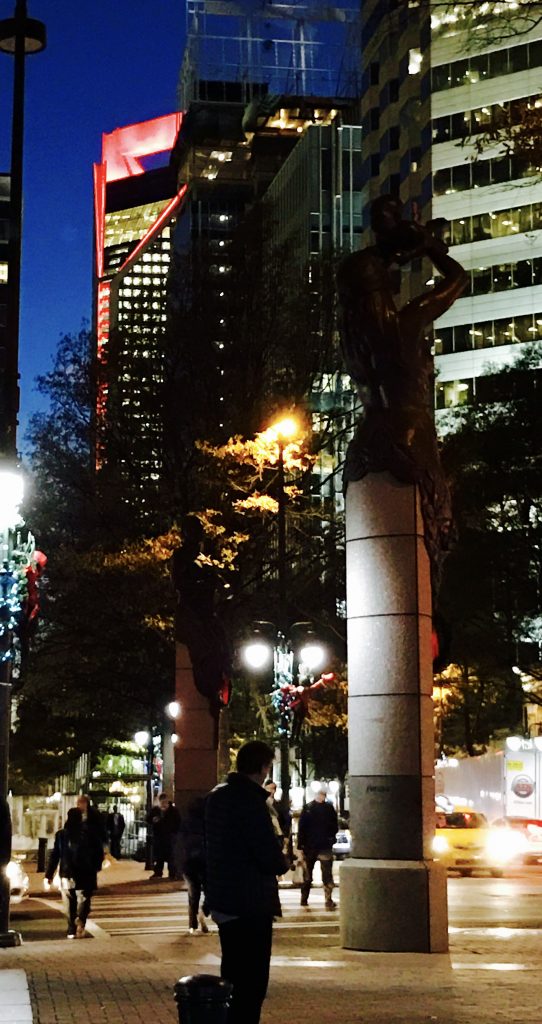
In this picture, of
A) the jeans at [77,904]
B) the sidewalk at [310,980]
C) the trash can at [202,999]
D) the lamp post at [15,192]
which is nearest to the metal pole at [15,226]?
the lamp post at [15,192]

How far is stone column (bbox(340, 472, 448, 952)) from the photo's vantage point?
15531 millimetres

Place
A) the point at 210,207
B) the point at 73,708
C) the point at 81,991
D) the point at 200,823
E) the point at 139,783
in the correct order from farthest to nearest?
the point at 210,207, the point at 139,783, the point at 73,708, the point at 200,823, the point at 81,991

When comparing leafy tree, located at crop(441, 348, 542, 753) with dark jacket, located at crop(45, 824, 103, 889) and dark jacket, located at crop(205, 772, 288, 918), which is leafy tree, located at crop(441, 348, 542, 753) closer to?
dark jacket, located at crop(45, 824, 103, 889)

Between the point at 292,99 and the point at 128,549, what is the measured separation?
11595 cm

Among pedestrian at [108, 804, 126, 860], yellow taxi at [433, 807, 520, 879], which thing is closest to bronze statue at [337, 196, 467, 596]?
yellow taxi at [433, 807, 520, 879]

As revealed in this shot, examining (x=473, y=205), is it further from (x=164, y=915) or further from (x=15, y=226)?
(x=15, y=226)

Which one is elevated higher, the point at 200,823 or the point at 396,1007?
the point at 200,823

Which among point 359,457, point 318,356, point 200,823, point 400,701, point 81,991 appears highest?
point 318,356

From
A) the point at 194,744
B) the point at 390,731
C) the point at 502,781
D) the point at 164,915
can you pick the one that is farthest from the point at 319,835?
the point at 502,781

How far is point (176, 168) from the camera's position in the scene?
554 feet

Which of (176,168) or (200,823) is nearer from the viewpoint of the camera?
(200,823)

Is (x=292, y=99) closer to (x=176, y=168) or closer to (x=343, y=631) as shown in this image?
(x=176, y=168)

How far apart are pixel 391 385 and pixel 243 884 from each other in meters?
9.53

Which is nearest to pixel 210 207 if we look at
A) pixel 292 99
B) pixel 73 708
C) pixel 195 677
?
pixel 292 99
